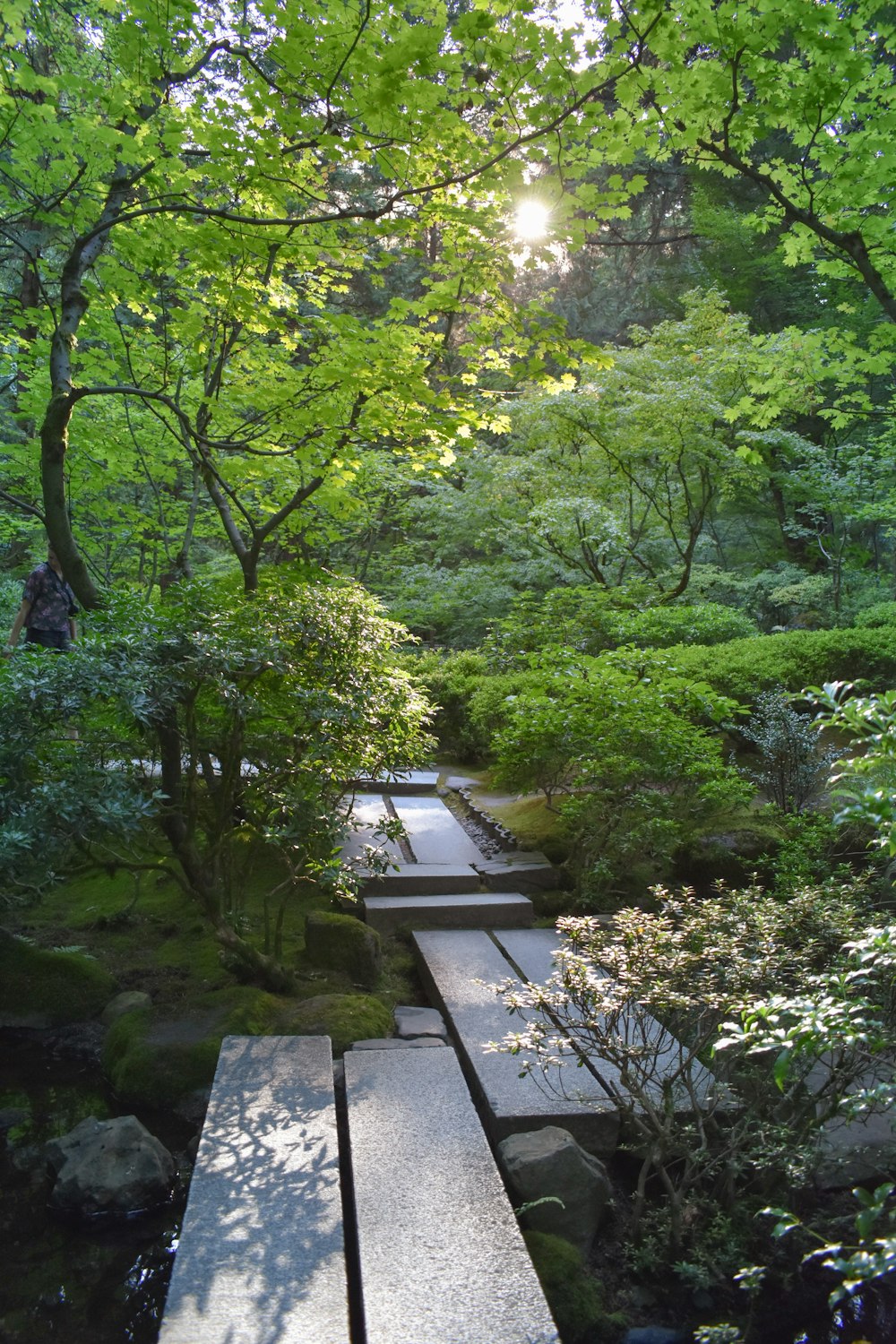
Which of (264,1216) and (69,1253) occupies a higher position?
(264,1216)

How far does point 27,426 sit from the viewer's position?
11.8 meters

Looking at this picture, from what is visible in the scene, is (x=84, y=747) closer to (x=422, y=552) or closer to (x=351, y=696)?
(x=351, y=696)

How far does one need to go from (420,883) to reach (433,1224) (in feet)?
9.80

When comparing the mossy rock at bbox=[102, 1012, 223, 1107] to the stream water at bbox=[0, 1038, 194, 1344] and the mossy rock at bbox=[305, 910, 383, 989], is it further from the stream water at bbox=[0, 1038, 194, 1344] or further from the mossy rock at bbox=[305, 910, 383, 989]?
the mossy rock at bbox=[305, 910, 383, 989]

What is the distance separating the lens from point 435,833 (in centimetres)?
644

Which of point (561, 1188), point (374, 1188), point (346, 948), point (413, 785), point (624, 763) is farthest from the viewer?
point (413, 785)

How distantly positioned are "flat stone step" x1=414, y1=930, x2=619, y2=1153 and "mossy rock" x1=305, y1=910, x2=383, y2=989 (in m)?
0.28

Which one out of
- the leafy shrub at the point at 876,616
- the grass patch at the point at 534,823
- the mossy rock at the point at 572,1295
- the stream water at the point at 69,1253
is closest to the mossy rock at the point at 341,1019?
the stream water at the point at 69,1253

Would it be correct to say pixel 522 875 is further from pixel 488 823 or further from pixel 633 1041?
pixel 633 1041

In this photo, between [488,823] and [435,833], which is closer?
[435,833]

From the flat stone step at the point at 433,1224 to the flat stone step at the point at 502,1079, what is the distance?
130 mm

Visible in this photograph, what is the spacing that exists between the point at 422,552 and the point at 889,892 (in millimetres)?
10395

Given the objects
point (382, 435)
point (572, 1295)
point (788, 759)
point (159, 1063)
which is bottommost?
point (572, 1295)

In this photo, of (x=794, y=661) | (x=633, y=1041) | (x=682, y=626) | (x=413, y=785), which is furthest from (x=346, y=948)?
(x=682, y=626)
